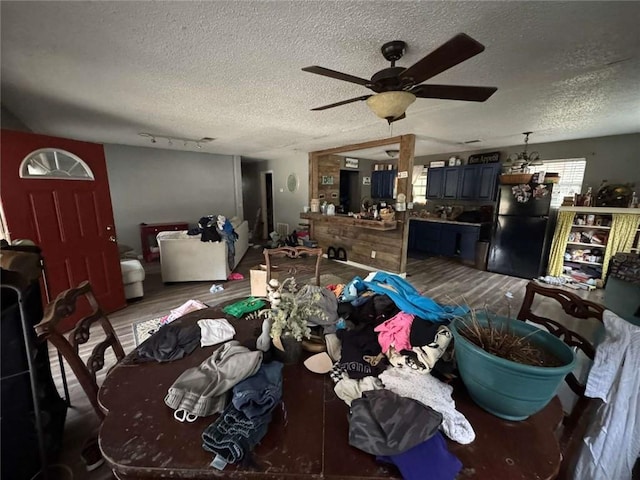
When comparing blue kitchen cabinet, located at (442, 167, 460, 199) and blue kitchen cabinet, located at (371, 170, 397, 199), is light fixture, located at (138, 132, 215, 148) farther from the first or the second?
blue kitchen cabinet, located at (442, 167, 460, 199)

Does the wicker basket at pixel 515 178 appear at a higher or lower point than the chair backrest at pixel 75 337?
higher

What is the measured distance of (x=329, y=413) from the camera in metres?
0.82

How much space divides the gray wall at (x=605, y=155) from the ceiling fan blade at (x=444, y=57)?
4.58 metres

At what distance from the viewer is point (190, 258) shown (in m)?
3.88

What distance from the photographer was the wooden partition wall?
3998mm

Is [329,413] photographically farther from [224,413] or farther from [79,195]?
[79,195]

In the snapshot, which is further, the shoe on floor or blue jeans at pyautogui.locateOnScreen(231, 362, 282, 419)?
the shoe on floor

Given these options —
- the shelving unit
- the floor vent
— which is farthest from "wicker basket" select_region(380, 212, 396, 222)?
the floor vent

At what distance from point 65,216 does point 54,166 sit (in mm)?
498

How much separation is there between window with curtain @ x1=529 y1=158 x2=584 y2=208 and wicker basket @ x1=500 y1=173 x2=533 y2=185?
2.00ft

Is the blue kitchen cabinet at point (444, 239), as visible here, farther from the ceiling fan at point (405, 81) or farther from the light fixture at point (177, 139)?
the light fixture at point (177, 139)

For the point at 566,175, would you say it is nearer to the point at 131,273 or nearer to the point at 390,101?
the point at 390,101

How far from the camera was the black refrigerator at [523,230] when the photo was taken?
417 cm

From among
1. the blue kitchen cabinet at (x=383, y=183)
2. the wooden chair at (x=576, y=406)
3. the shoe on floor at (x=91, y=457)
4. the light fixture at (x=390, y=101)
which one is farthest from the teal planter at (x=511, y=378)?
the blue kitchen cabinet at (x=383, y=183)
